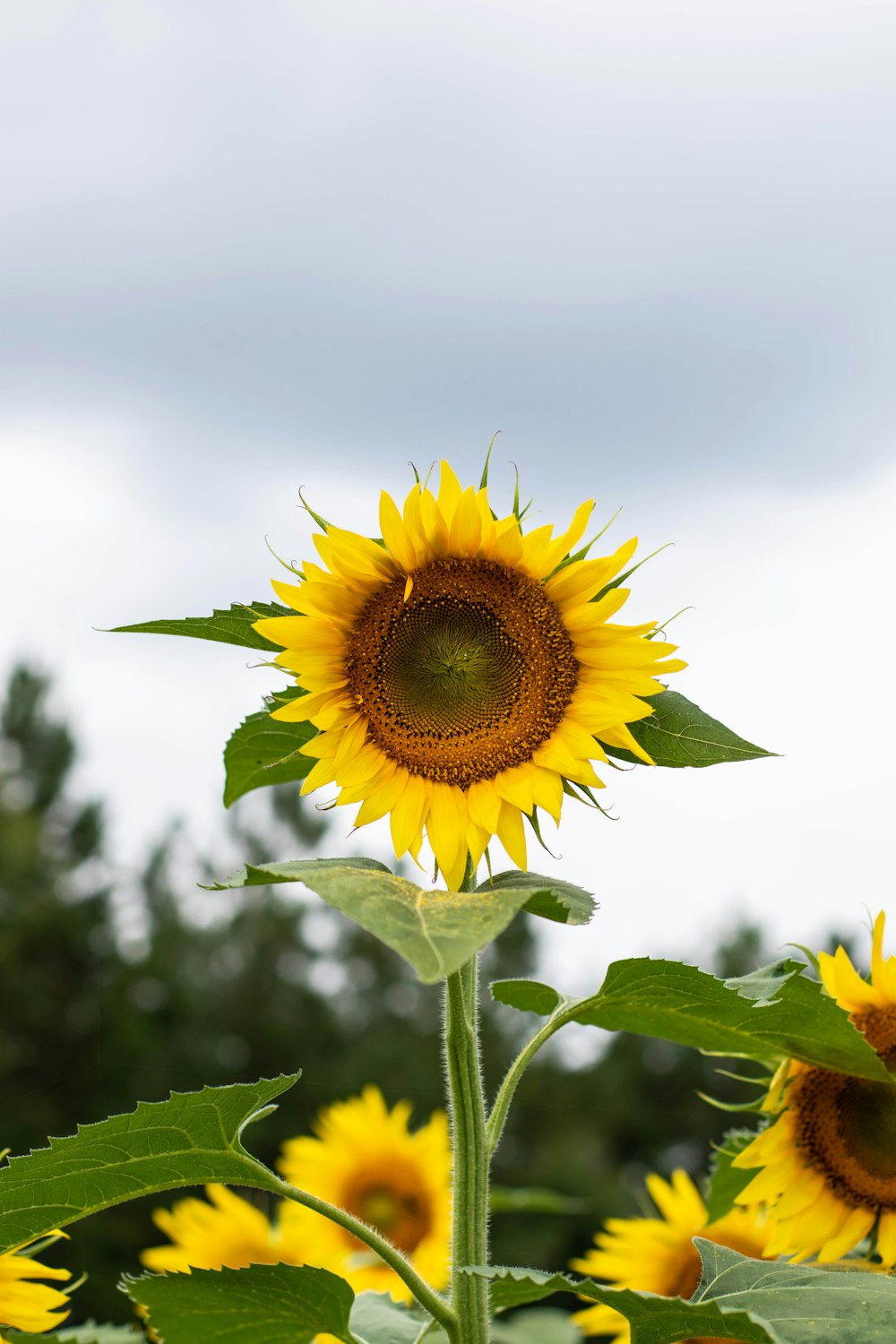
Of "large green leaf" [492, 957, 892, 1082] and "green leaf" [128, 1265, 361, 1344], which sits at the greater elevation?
"large green leaf" [492, 957, 892, 1082]

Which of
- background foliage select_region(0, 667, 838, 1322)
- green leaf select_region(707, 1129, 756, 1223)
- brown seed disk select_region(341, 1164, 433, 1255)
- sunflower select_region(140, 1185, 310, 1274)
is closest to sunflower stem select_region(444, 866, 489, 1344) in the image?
green leaf select_region(707, 1129, 756, 1223)

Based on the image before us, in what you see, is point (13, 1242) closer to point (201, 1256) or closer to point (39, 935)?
point (201, 1256)

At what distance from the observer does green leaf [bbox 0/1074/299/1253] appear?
55.2 inches

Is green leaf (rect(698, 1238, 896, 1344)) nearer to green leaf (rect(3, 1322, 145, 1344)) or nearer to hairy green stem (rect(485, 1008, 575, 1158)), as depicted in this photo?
hairy green stem (rect(485, 1008, 575, 1158))

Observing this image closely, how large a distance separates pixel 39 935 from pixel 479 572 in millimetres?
27177

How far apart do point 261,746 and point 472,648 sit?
30 centimetres

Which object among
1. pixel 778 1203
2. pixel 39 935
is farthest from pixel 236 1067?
pixel 778 1203

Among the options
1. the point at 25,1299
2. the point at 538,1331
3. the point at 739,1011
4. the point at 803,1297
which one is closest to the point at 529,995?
the point at 739,1011

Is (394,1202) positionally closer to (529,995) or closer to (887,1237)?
(887,1237)

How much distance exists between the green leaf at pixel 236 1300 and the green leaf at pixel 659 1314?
211 mm

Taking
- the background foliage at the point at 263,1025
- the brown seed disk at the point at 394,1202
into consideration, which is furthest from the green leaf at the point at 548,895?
the background foliage at the point at 263,1025

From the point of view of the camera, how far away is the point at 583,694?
1669 millimetres

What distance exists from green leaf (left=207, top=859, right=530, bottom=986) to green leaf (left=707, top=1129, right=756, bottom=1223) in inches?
35.5

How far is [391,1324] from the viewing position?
1.84 metres
